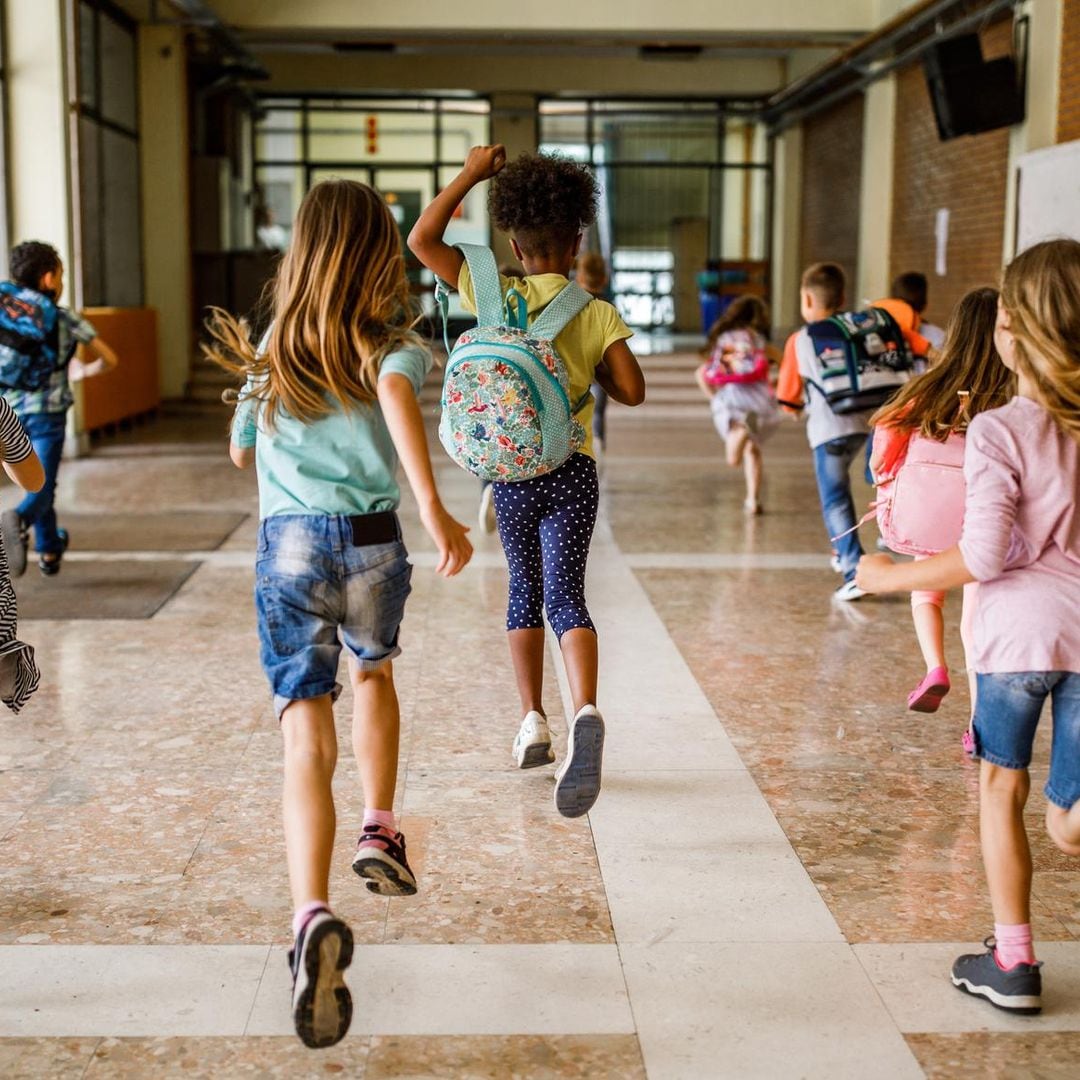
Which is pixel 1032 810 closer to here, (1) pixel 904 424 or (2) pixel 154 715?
(1) pixel 904 424

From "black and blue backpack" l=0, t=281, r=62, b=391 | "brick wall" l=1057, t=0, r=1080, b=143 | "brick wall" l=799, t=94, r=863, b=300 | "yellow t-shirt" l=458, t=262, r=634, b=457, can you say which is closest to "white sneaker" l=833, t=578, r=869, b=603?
"yellow t-shirt" l=458, t=262, r=634, b=457

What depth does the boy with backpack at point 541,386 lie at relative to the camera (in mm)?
3260

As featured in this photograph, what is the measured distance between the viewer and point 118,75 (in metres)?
15.4

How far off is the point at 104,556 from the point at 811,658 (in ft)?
12.7

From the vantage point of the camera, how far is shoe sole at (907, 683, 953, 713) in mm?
4340

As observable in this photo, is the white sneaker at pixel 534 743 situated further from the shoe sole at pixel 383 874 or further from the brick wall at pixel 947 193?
the brick wall at pixel 947 193

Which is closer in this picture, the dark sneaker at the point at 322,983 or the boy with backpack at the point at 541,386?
the dark sneaker at the point at 322,983

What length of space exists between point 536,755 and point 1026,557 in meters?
1.68

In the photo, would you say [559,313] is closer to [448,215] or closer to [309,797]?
[448,215]

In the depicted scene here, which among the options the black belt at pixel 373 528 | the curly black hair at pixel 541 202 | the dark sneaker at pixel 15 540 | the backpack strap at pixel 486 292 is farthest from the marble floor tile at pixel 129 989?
the dark sneaker at pixel 15 540

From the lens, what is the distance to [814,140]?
64.7 feet

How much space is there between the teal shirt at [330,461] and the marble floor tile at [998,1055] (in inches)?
52.9

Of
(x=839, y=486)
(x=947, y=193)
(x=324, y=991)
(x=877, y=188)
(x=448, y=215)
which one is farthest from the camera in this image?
(x=877, y=188)

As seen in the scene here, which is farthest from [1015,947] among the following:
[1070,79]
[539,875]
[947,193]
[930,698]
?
[947,193]
